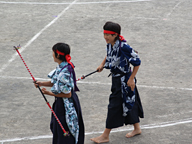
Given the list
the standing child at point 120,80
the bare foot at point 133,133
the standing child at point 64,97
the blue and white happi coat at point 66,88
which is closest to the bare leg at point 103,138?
the standing child at point 120,80

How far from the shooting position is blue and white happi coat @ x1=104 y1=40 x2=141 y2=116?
18.0 ft

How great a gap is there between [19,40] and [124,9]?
4.87m

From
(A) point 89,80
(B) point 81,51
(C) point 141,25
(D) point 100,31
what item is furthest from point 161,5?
(A) point 89,80

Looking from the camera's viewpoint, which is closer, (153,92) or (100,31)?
(153,92)

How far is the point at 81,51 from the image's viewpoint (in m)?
10.2

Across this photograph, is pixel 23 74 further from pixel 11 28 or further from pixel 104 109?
pixel 11 28

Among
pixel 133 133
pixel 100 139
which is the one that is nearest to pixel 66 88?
pixel 100 139

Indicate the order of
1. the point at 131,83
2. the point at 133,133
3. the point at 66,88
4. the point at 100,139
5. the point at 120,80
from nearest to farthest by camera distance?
the point at 66,88, the point at 131,83, the point at 120,80, the point at 100,139, the point at 133,133

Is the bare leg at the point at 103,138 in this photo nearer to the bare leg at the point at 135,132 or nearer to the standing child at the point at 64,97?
the bare leg at the point at 135,132

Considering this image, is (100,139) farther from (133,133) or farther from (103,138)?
(133,133)

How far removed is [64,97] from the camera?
197 inches

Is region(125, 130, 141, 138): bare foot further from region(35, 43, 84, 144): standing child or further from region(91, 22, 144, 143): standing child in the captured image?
region(35, 43, 84, 144): standing child

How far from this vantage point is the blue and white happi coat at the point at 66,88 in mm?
4895

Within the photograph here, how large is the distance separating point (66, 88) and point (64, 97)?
0.17 meters
